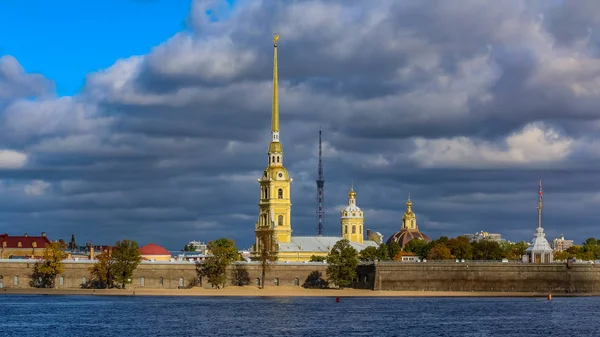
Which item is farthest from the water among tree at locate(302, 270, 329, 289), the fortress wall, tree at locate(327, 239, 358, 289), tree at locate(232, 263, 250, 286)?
tree at locate(302, 270, 329, 289)

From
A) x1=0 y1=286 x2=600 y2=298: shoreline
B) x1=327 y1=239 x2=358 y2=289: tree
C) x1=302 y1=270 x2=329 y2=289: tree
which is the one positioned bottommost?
x1=0 y1=286 x2=600 y2=298: shoreline

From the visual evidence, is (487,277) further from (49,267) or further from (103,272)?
(49,267)

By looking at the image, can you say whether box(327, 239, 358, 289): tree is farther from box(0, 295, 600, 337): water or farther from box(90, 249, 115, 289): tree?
box(90, 249, 115, 289): tree

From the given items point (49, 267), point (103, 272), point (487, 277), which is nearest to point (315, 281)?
point (487, 277)

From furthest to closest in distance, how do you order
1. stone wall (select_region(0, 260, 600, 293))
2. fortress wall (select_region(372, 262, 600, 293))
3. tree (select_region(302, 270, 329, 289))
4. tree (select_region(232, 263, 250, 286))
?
tree (select_region(302, 270, 329, 289))
tree (select_region(232, 263, 250, 286))
stone wall (select_region(0, 260, 600, 293))
fortress wall (select_region(372, 262, 600, 293))

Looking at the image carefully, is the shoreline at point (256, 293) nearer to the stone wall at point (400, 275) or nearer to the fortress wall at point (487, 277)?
the fortress wall at point (487, 277)

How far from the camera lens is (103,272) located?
170 metres

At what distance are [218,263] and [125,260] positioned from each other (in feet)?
47.4

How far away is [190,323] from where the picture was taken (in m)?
110

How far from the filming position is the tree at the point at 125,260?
169 meters

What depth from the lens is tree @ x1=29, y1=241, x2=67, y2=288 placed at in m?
170

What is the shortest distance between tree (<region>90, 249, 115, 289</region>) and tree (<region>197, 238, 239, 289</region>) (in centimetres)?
1446

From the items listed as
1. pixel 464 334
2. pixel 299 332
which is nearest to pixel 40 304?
pixel 299 332

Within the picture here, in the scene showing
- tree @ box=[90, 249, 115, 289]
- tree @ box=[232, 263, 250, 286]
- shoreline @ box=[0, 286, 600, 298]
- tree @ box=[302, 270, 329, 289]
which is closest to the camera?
shoreline @ box=[0, 286, 600, 298]
